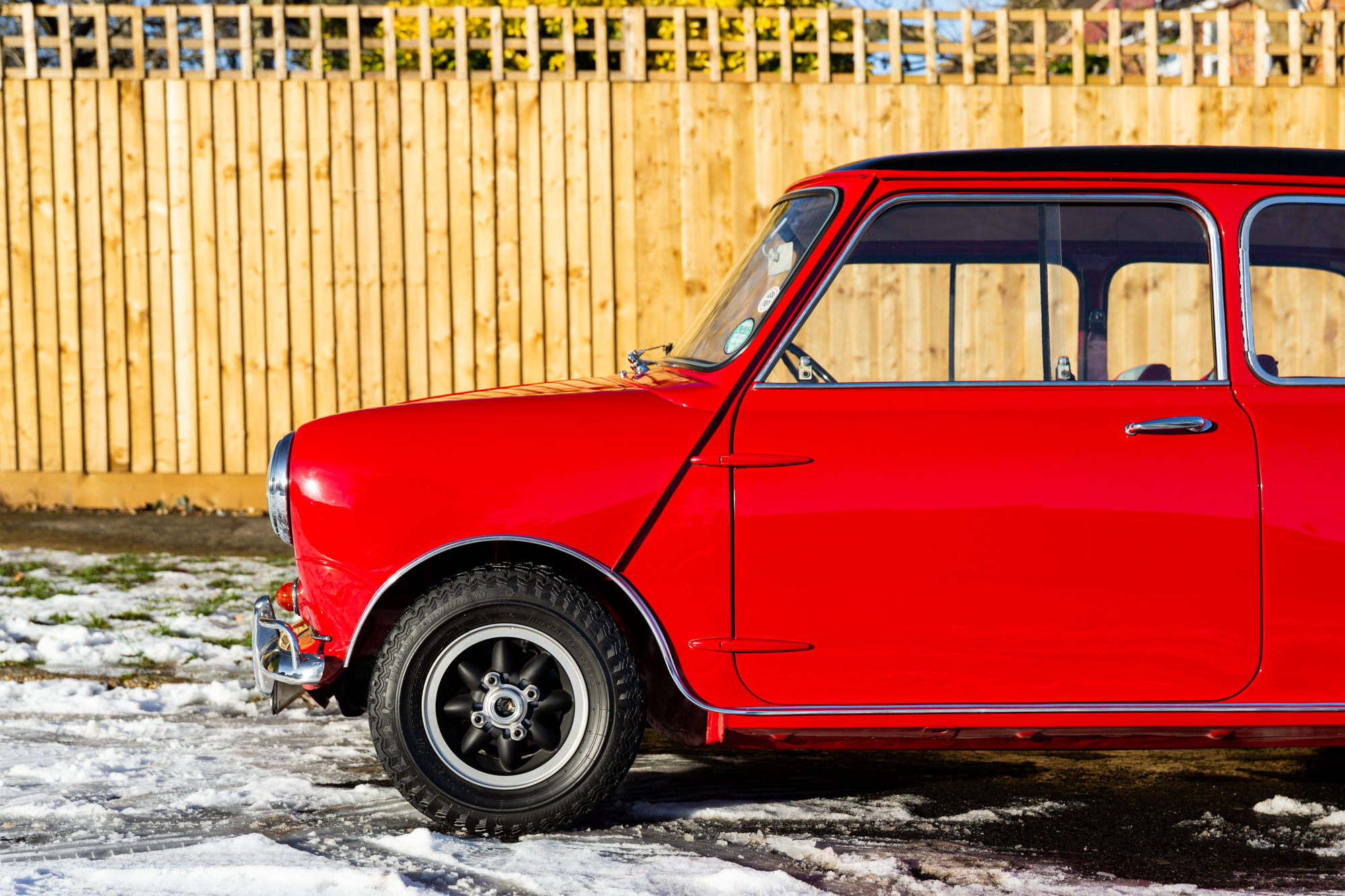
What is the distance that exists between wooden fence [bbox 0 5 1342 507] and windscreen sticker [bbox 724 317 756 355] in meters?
4.84

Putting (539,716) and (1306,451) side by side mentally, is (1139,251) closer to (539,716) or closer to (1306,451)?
(1306,451)

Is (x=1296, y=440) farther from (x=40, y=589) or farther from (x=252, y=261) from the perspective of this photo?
(x=252, y=261)

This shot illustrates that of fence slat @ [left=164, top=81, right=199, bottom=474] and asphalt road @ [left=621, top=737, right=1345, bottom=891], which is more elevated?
fence slat @ [left=164, top=81, right=199, bottom=474]

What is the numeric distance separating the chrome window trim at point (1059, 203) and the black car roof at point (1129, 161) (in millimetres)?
73

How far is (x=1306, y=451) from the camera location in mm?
3342

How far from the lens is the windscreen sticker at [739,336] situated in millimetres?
3525

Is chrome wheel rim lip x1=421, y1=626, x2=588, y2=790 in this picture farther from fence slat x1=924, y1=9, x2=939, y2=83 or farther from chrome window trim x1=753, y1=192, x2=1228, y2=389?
fence slat x1=924, y1=9, x2=939, y2=83

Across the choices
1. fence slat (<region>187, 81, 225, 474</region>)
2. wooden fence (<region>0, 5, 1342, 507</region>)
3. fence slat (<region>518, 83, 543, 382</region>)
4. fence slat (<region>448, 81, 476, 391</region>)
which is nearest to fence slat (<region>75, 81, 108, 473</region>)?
wooden fence (<region>0, 5, 1342, 507</region>)

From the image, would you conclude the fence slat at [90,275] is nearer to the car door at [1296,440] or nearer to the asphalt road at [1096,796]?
the asphalt road at [1096,796]

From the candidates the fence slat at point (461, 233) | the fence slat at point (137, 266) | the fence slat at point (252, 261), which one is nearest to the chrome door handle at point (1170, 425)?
the fence slat at point (461, 233)

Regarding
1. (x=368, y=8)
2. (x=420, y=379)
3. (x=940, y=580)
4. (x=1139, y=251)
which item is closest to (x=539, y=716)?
(x=940, y=580)

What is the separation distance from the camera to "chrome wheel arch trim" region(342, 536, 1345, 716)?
10.9 ft

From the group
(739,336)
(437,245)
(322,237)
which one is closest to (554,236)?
Answer: (437,245)

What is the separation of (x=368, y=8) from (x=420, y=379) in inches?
100
